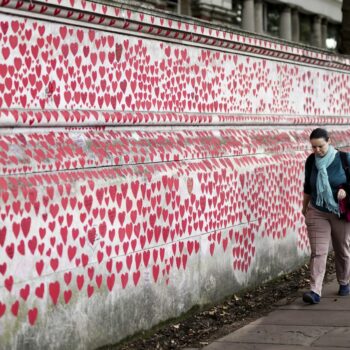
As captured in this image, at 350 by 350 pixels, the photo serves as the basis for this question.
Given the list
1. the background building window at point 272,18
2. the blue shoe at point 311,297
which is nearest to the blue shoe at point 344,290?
the blue shoe at point 311,297

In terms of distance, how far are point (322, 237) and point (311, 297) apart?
617 millimetres

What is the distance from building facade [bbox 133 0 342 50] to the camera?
33094 mm

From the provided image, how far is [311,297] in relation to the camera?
861 cm

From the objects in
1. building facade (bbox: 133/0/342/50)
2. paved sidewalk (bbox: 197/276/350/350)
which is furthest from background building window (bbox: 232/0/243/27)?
paved sidewalk (bbox: 197/276/350/350)

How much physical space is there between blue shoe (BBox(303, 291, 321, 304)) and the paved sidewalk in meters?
0.05

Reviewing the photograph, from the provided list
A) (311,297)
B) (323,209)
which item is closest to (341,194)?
(323,209)

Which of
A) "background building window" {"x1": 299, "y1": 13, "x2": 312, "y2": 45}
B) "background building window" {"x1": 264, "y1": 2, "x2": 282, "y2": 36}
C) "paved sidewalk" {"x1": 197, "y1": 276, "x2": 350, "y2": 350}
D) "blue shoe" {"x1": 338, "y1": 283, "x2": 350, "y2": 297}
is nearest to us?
"paved sidewalk" {"x1": 197, "y1": 276, "x2": 350, "y2": 350}

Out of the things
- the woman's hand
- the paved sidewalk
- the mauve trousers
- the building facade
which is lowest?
the paved sidewalk

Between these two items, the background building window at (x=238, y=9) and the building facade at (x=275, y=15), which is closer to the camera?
the building facade at (x=275, y=15)

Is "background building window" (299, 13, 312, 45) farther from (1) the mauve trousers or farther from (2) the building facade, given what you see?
(1) the mauve trousers

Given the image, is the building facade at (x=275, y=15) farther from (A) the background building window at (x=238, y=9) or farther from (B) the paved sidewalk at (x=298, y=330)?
(B) the paved sidewalk at (x=298, y=330)

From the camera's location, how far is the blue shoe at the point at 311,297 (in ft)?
28.2

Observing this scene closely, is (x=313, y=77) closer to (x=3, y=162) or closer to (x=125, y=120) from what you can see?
(x=125, y=120)

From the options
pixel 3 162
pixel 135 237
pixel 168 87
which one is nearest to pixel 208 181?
pixel 168 87
